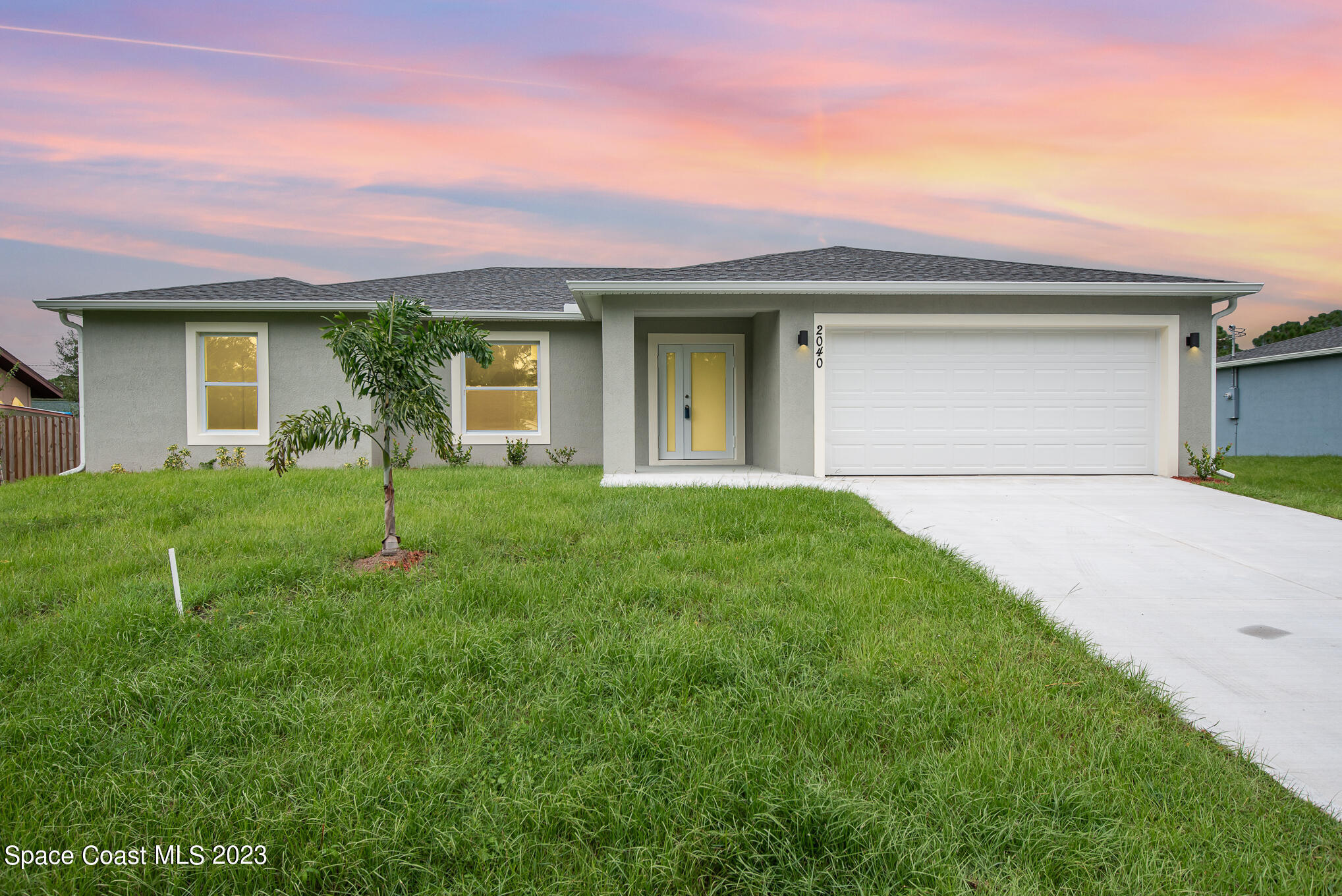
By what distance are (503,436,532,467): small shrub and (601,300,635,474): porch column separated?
8.57ft

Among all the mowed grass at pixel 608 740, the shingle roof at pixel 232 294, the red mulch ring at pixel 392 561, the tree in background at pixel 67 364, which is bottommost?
the mowed grass at pixel 608 740

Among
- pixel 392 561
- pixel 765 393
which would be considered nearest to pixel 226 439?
pixel 392 561

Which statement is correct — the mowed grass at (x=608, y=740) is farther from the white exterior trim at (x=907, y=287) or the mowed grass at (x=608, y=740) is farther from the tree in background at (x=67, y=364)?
the tree in background at (x=67, y=364)

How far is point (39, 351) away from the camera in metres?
38.0

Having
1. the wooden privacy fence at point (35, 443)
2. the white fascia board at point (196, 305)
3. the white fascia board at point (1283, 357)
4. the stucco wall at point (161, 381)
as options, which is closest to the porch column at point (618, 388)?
the white fascia board at point (196, 305)

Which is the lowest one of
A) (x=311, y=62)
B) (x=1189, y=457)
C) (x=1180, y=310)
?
(x=1189, y=457)

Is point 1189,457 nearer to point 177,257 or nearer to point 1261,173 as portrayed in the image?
point 1261,173

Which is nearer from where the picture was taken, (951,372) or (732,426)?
(951,372)

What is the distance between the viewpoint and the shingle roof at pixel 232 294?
10.6 metres

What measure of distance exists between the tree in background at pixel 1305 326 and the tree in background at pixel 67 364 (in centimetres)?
6633

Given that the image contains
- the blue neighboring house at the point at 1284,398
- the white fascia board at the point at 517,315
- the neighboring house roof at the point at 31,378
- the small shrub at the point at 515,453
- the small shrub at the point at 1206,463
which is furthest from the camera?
the blue neighboring house at the point at 1284,398

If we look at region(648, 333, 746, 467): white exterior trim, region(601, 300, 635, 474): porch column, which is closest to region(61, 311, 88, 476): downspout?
region(601, 300, 635, 474): porch column

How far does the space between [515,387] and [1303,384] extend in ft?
68.0

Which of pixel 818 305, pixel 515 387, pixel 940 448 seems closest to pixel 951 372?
pixel 940 448
